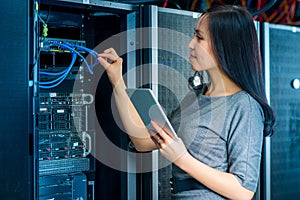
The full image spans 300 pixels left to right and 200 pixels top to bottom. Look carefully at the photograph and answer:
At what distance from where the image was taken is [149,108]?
110 centimetres

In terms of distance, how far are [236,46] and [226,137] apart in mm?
255

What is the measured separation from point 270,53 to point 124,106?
2.61 feet

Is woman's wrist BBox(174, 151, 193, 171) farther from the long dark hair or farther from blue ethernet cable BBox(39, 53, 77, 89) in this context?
blue ethernet cable BBox(39, 53, 77, 89)

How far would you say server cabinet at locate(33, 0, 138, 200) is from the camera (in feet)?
4.52

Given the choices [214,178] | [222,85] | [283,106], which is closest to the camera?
[214,178]

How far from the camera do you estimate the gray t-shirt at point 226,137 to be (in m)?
1.07

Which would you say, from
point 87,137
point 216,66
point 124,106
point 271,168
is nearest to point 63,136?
point 87,137

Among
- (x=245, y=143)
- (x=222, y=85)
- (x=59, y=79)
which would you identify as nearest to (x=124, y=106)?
(x=59, y=79)

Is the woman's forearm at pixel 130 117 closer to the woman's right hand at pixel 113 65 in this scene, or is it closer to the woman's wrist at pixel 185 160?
the woman's right hand at pixel 113 65

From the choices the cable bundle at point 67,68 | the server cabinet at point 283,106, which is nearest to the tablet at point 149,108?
the cable bundle at point 67,68

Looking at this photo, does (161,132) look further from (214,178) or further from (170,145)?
(214,178)

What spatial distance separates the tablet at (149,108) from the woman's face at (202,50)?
0.60 ft

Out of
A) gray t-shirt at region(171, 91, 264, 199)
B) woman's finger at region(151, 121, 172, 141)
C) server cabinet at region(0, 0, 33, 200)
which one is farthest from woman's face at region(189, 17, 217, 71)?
server cabinet at region(0, 0, 33, 200)

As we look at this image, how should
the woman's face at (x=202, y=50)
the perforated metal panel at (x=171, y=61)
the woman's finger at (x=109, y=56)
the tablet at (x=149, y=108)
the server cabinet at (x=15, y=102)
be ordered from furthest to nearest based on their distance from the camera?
the perforated metal panel at (x=171, y=61) → the woman's finger at (x=109, y=56) → the woman's face at (x=202, y=50) → the tablet at (x=149, y=108) → the server cabinet at (x=15, y=102)
